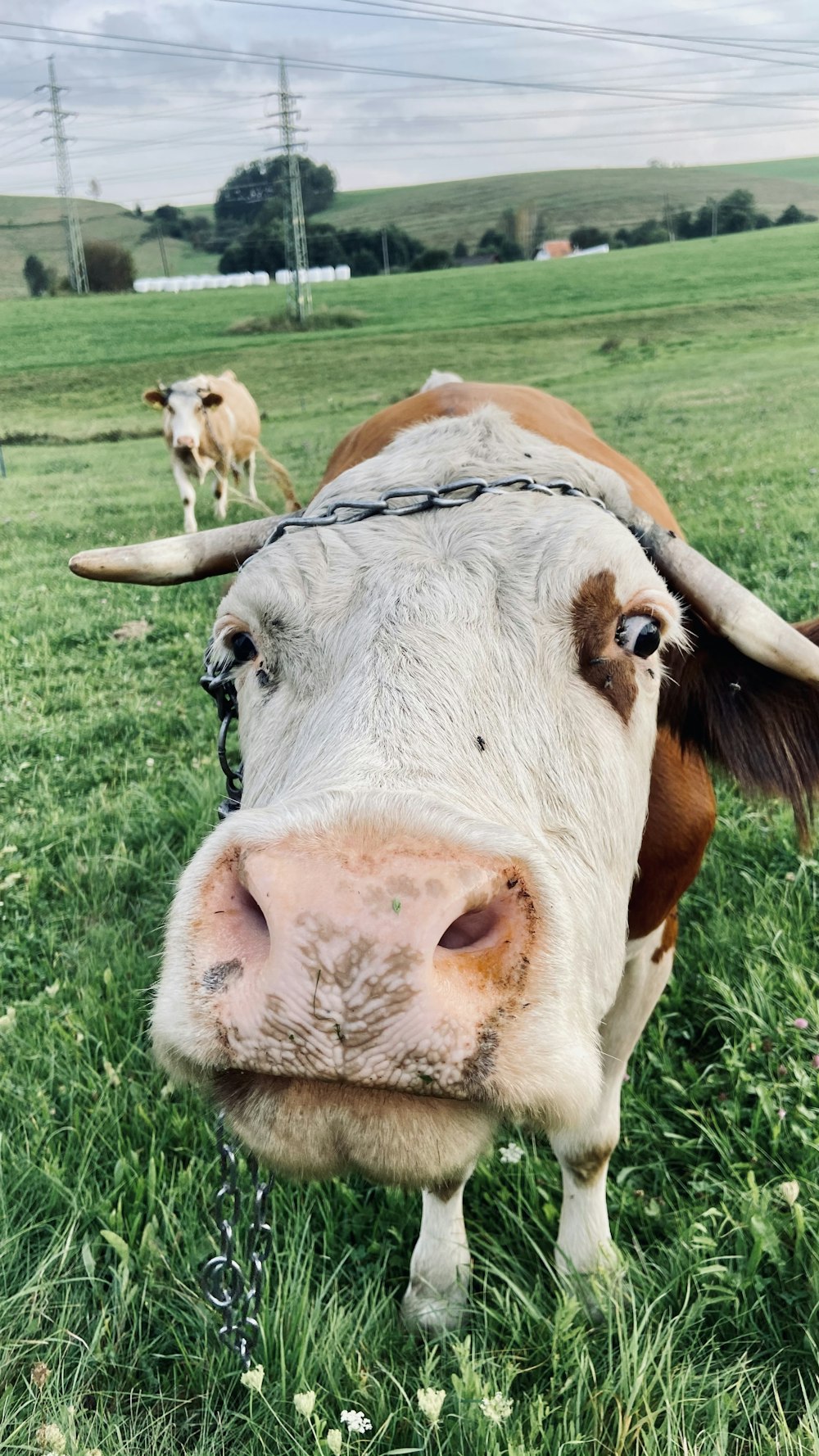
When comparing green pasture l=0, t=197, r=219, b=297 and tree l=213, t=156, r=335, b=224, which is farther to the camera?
tree l=213, t=156, r=335, b=224

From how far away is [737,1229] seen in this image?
203 centimetres

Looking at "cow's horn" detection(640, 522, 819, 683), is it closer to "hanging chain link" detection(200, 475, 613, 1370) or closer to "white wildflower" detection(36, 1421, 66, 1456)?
"hanging chain link" detection(200, 475, 613, 1370)

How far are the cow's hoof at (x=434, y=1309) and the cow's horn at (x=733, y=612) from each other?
59.5 inches

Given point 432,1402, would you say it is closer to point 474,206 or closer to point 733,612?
point 733,612

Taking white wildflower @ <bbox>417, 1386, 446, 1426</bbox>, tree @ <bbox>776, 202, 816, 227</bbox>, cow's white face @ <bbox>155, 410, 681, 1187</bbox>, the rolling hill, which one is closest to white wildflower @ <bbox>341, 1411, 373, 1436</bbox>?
white wildflower @ <bbox>417, 1386, 446, 1426</bbox>

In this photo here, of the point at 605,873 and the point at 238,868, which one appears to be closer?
the point at 238,868

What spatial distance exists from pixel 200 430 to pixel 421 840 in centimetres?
1089

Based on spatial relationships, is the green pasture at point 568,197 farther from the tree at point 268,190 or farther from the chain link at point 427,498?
the chain link at point 427,498

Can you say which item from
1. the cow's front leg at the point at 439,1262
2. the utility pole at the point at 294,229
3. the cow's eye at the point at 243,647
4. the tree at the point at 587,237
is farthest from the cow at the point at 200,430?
the cow's front leg at the point at 439,1262

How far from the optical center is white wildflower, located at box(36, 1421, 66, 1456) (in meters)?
1.53

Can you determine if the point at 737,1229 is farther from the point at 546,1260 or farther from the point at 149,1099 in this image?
the point at 149,1099

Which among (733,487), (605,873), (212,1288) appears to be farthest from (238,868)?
(733,487)

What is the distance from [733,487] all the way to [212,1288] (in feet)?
19.0

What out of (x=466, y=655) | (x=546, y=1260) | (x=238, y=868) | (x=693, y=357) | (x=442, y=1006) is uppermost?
(x=693, y=357)
